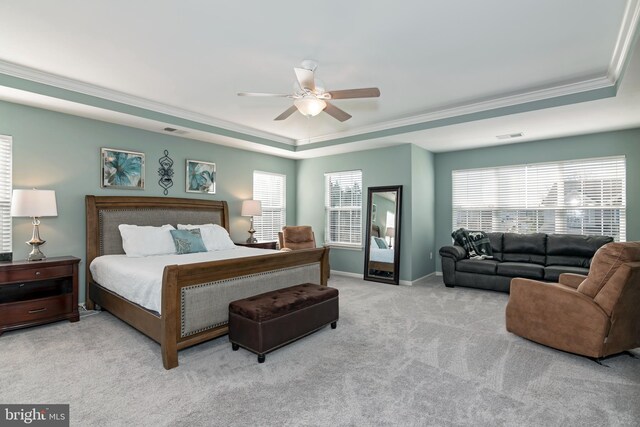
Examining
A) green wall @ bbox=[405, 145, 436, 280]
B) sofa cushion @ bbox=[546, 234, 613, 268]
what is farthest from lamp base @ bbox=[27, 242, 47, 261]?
sofa cushion @ bbox=[546, 234, 613, 268]

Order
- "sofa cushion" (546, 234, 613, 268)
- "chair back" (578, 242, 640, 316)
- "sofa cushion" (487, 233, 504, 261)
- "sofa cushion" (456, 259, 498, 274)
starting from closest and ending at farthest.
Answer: "chair back" (578, 242, 640, 316) → "sofa cushion" (546, 234, 613, 268) → "sofa cushion" (456, 259, 498, 274) → "sofa cushion" (487, 233, 504, 261)

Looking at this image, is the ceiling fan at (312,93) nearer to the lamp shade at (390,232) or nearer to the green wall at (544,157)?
the lamp shade at (390,232)

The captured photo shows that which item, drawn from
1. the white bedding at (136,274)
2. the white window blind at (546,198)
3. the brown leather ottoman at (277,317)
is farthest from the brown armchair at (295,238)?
the white window blind at (546,198)

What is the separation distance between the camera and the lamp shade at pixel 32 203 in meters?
3.52

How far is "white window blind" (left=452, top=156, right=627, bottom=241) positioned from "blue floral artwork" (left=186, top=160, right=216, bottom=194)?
469cm

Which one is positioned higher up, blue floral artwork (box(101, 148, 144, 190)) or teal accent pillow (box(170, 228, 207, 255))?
blue floral artwork (box(101, 148, 144, 190))

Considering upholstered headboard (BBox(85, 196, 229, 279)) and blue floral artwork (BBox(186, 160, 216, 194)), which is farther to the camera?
blue floral artwork (BBox(186, 160, 216, 194))

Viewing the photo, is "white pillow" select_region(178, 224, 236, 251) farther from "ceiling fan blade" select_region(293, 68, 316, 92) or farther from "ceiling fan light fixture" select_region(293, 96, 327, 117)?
"ceiling fan blade" select_region(293, 68, 316, 92)

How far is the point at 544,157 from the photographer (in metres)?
5.61

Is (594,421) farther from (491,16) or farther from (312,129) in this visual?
(312,129)

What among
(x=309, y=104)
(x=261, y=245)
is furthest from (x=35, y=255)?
(x=309, y=104)

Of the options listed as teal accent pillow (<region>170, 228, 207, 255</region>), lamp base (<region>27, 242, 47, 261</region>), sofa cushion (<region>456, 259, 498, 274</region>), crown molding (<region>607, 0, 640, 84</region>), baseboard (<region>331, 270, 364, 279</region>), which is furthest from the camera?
baseboard (<region>331, 270, 364, 279</region>)

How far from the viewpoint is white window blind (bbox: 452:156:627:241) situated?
5.12 meters

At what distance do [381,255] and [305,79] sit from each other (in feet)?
13.2
